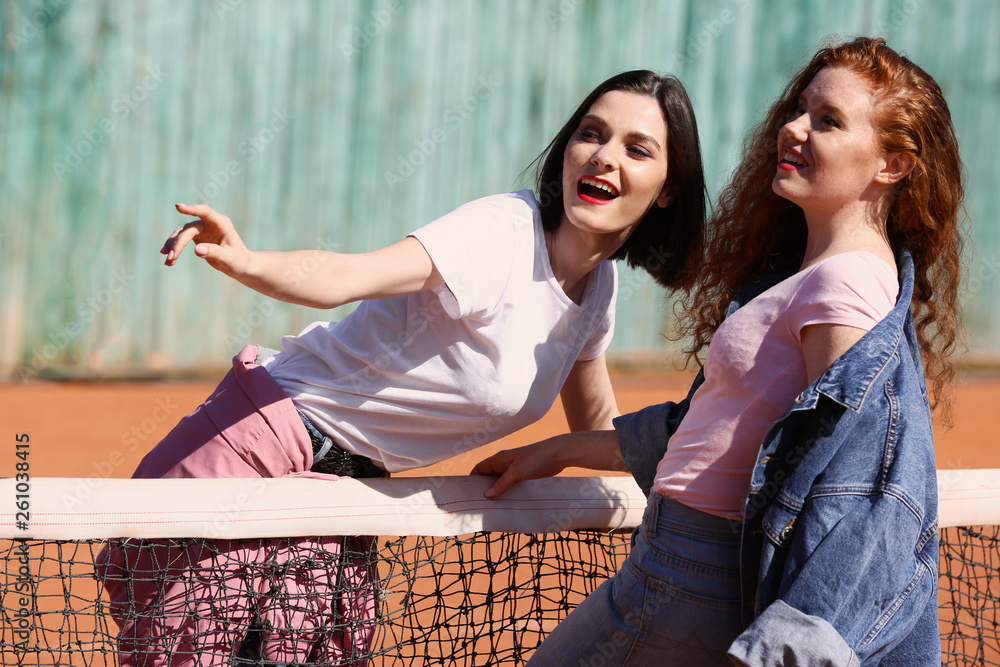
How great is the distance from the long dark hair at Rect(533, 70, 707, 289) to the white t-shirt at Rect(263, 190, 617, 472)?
255 millimetres

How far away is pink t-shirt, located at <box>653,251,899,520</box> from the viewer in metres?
1.68

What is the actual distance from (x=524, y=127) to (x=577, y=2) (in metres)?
1.35

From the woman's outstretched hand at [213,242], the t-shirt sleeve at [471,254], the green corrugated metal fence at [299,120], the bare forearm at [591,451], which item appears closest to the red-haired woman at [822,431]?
the bare forearm at [591,451]

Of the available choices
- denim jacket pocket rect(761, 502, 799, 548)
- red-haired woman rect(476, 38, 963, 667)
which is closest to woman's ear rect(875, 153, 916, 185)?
red-haired woman rect(476, 38, 963, 667)

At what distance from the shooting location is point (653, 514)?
1881mm

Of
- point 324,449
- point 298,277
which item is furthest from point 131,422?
point 298,277

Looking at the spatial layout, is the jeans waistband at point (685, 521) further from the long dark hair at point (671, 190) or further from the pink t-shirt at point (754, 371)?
the long dark hair at point (671, 190)

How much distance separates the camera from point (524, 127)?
898 centimetres

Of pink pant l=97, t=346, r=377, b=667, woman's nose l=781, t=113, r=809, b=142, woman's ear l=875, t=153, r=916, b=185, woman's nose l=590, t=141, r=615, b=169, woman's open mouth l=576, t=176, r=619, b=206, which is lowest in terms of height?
pink pant l=97, t=346, r=377, b=667

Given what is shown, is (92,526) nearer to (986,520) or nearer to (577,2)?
(986,520)

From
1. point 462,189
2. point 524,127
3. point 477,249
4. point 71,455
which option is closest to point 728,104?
point 524,127

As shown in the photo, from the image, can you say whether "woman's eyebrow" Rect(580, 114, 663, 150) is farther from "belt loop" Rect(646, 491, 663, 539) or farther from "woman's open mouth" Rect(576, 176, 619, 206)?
"belt loop" Rect(646, 491, 663, 539)

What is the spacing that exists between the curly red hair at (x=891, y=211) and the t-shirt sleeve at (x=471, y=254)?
0.57 metres

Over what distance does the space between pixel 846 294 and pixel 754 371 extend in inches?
9.0
